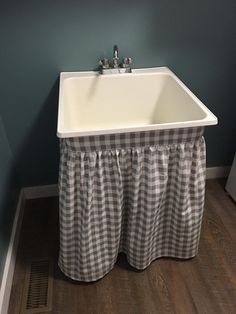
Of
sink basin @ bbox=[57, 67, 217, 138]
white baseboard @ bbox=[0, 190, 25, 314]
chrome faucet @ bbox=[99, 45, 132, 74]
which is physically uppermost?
chrome faucet @ bbox=[99, 45, 132, 74]

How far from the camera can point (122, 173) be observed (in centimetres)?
109

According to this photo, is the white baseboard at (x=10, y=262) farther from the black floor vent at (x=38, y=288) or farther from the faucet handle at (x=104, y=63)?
the faucet handle at (x=104, y=63)

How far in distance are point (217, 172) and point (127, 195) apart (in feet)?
3.36

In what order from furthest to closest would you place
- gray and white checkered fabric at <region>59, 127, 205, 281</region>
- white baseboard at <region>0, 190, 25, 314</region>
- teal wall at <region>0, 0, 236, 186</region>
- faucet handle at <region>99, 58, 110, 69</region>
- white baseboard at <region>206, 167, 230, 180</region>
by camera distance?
white baseboard at <region>206, 167, 230, 180</region> < faucet handle at <region>99, 58, 110, 69</region> < teal wall at <region>0, 0, 236, 186</region> < white baseboard at <region>0, 190, 25, 314</region> < gray and white checkered fabric at <region>59, 127, 205, 281</region>

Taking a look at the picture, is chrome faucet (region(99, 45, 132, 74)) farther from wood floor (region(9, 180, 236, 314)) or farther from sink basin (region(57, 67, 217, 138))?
wood floor (region(9, 180, 236, 314))

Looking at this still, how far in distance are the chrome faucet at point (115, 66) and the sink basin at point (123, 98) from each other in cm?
3

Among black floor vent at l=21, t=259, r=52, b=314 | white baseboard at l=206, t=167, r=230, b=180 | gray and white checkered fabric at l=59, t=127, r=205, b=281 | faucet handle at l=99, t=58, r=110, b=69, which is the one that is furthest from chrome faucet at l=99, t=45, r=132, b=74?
black floor vent at l=21, t=259, r=52, b=314

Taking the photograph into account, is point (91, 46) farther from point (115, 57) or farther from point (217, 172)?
point (217, 172)

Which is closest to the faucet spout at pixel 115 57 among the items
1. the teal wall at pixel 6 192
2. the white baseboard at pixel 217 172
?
the teal wall at pixel 6 192

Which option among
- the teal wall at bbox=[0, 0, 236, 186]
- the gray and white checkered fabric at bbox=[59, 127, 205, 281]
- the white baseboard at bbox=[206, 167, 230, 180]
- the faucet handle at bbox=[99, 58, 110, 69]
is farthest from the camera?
the white baseboard at bbox=[206, 167, 230, 180]

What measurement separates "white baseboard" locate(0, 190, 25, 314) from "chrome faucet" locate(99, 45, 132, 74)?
0.95 m

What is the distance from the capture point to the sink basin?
1.42m

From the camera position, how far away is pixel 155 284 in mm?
1329

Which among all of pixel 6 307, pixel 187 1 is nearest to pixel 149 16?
pixel 187 1
